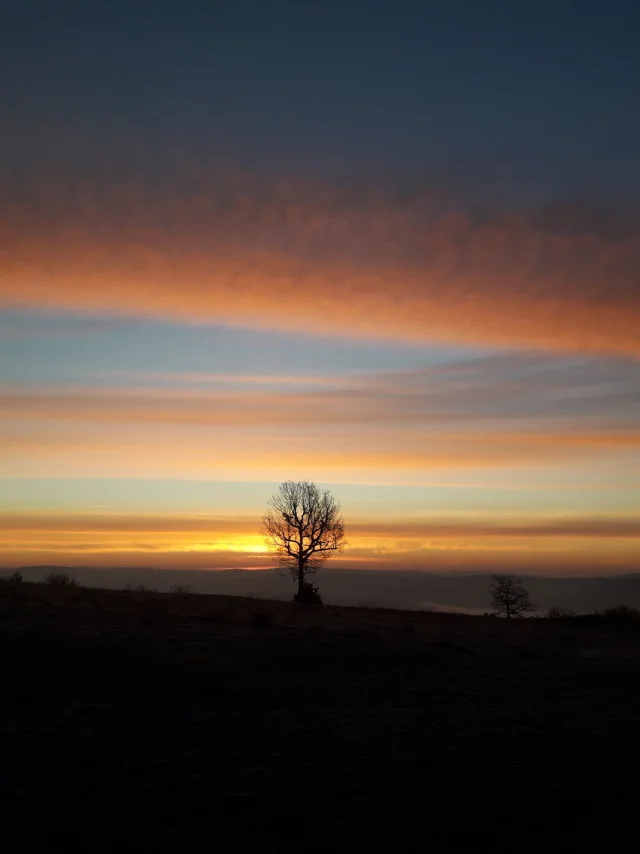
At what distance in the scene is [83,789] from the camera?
11.4 metres

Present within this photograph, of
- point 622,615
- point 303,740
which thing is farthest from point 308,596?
point 303,740

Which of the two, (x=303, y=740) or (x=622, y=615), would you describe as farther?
(x=622, y=615)

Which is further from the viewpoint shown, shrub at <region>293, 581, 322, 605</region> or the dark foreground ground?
shrub at <region>293, 581, 322, 605</region>

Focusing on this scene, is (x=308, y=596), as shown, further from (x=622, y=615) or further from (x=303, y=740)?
(x=303, y=740)

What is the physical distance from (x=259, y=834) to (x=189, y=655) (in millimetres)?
12331

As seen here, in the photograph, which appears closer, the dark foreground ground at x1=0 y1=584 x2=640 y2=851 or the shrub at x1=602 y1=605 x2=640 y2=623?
the dark foreground ground at x1=0 y1=584 x2=640 y2=851

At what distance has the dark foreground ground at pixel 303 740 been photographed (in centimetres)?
1018

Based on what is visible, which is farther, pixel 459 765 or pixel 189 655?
pixel 189 655

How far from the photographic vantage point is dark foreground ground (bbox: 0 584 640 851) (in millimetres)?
10180

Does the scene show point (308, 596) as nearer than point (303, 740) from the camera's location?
No

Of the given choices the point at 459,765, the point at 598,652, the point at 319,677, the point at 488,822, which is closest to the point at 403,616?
the point at 598,652

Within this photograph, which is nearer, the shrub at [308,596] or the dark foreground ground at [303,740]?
the dark foreground ground at [303,740]

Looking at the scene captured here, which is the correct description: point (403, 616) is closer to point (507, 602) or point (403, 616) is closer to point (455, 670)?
point (455, 670)

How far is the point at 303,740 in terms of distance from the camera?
14.5 metres
